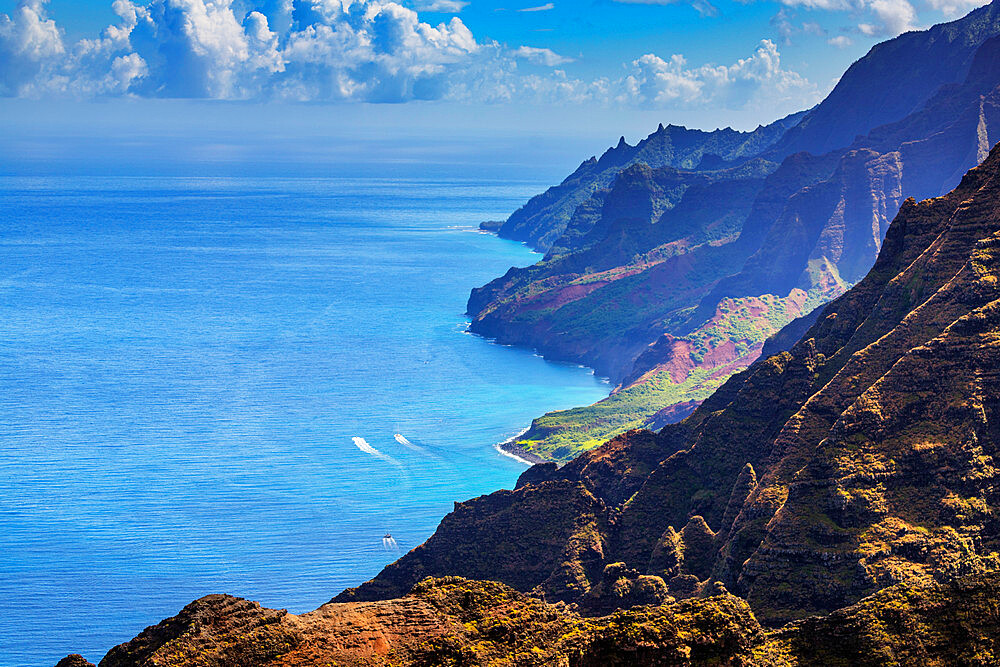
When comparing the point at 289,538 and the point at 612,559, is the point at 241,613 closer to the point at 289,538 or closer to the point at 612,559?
the point at 612,559

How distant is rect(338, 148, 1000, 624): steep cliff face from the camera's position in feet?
227

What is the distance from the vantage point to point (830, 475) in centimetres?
7294

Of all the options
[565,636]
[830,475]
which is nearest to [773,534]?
[830,475]

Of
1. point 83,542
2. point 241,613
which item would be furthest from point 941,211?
point 83,542

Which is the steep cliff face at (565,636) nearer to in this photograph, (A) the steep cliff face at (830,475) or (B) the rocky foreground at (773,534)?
(B) the rocky foreground at (773,534)

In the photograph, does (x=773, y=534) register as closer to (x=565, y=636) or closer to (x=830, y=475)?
(x=830, y=475)

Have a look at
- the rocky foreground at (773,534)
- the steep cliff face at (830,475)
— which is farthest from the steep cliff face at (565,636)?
the steep cliff face at (830,475)

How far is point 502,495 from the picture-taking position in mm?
100750

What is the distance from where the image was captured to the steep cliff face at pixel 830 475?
69.1 m

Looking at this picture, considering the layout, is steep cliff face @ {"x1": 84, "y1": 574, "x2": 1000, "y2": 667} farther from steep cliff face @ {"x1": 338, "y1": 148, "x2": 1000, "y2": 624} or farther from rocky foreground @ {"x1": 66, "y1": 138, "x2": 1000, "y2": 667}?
steep cliff face @ {"x1": 338, "y1": 148, "x2": 1000, "y2": 624}

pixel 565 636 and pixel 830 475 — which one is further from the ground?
pixel 830 475

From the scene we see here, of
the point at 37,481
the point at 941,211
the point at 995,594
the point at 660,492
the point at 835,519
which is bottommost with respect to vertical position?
the point at 995,594

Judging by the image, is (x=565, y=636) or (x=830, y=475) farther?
(x=830, y=475)

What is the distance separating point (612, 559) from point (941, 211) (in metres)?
39.6
